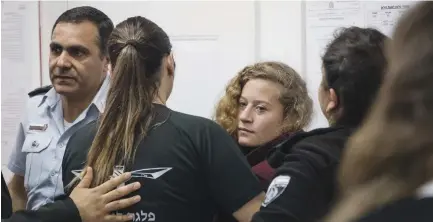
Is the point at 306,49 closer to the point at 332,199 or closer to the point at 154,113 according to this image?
the point at 154,113

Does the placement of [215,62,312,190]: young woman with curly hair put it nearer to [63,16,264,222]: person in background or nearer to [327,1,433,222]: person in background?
[63,16,264,222]: person in background

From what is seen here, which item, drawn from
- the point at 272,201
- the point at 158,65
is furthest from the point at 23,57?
the point at 272,201

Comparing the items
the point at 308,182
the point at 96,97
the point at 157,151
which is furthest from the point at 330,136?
the point at 96,97

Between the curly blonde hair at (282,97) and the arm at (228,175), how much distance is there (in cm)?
64

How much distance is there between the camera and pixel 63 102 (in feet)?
7.15

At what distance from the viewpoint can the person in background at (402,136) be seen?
74cm

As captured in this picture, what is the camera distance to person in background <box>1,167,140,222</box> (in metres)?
1.42

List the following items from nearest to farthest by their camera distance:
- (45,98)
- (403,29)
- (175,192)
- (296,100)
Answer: (403,29), (175,192), (296,100), (45,98)

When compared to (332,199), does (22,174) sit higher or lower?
lower

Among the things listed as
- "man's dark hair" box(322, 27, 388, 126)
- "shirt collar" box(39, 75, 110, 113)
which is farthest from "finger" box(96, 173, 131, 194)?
"shirt collar" box(39, 75, 110, 113)

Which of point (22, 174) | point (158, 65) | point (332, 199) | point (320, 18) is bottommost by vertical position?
point (22, 174)

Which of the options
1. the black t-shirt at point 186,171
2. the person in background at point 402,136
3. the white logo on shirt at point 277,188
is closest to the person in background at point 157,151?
the black t-shirt at point 186,171

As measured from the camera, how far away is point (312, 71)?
2633 mm

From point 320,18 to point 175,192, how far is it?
1.49m
